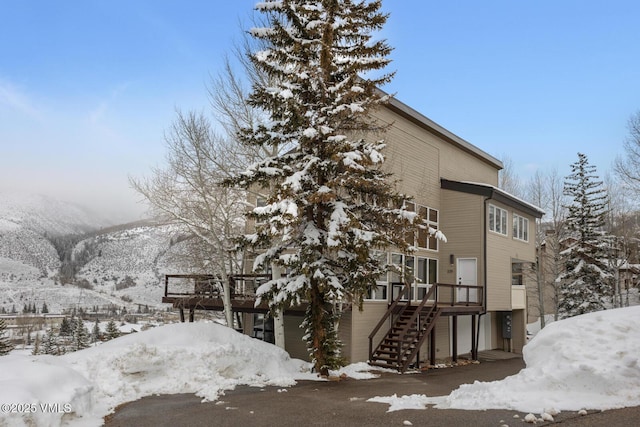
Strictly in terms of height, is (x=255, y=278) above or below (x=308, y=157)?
below

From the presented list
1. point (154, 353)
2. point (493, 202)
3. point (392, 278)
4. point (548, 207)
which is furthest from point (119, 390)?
point (548, 207)

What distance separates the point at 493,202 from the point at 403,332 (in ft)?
29.6

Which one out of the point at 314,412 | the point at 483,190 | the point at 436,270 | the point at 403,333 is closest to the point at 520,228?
the point at 483,190

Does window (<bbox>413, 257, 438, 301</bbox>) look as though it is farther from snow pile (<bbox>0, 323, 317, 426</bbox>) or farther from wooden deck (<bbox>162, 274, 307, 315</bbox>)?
snow pile (<bbox>0, 323, 317, 426</bbox>)

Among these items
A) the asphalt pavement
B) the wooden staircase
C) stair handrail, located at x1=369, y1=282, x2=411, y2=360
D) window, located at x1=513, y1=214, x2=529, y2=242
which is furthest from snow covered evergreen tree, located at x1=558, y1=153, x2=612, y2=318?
the asphalt pavement

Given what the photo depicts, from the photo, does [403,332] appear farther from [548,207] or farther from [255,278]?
[548,207]

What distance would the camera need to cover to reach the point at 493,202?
22.3 m

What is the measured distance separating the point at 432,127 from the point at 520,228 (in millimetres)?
7554

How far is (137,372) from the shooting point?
1125cm

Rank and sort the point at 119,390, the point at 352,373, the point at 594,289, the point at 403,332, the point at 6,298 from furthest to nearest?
the point at 6,298 < the point at 594,289 < the point at 403,332 < the point at 352,373 < the point at 119,390

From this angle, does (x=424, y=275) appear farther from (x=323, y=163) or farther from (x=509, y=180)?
(x=509, y=180)

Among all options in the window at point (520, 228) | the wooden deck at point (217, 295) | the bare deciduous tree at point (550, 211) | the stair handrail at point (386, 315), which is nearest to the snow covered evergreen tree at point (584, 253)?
the bare deciduous tree at point (550, 211)

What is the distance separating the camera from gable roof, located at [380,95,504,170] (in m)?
20.5

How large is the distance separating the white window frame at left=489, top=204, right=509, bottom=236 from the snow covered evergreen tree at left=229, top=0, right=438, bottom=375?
32.7 ft
